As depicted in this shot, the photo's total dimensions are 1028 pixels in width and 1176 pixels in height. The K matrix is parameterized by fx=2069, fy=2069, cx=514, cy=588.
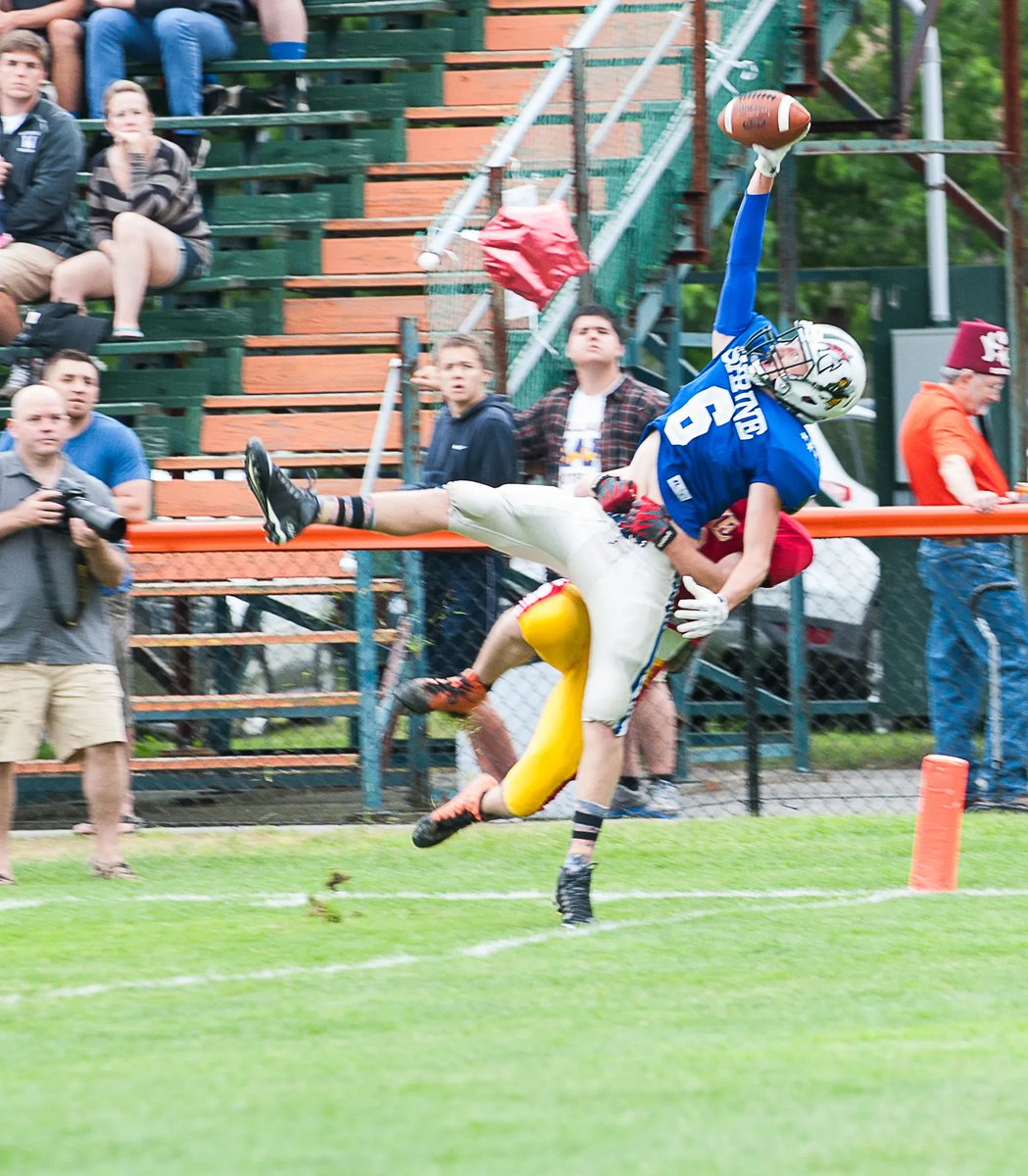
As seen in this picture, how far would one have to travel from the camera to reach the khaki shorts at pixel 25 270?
1141cm

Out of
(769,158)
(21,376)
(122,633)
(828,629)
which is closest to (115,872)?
(122,633)

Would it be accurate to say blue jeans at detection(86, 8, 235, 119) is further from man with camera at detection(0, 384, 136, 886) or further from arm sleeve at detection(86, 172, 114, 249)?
man with camera at detection(0, 384, 136, 886)

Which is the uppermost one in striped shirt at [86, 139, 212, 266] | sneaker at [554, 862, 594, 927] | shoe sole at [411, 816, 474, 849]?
striped shirt at [86, 139, 212, 266]

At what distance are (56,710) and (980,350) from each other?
15.5 feet

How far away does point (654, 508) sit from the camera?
270 inches

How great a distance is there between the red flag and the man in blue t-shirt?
2.28 meters

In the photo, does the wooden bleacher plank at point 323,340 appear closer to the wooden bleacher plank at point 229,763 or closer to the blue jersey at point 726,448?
the wooden bleacher plank at point 229,763

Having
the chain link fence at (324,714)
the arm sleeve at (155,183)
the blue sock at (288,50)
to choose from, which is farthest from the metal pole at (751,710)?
the blue sock at (288,50)

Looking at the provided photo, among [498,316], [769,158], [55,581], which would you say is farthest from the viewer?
[498,316]

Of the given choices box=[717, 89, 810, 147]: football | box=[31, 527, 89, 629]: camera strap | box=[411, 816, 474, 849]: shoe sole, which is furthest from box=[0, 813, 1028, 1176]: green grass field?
box=[717, 89, 810, 147]: football

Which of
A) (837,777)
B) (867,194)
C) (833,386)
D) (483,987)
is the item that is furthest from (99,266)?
(867,194)

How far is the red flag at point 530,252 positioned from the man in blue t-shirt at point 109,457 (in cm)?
228

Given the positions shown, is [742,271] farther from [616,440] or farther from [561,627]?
[616,440]

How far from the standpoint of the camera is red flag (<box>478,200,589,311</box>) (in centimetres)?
1058
